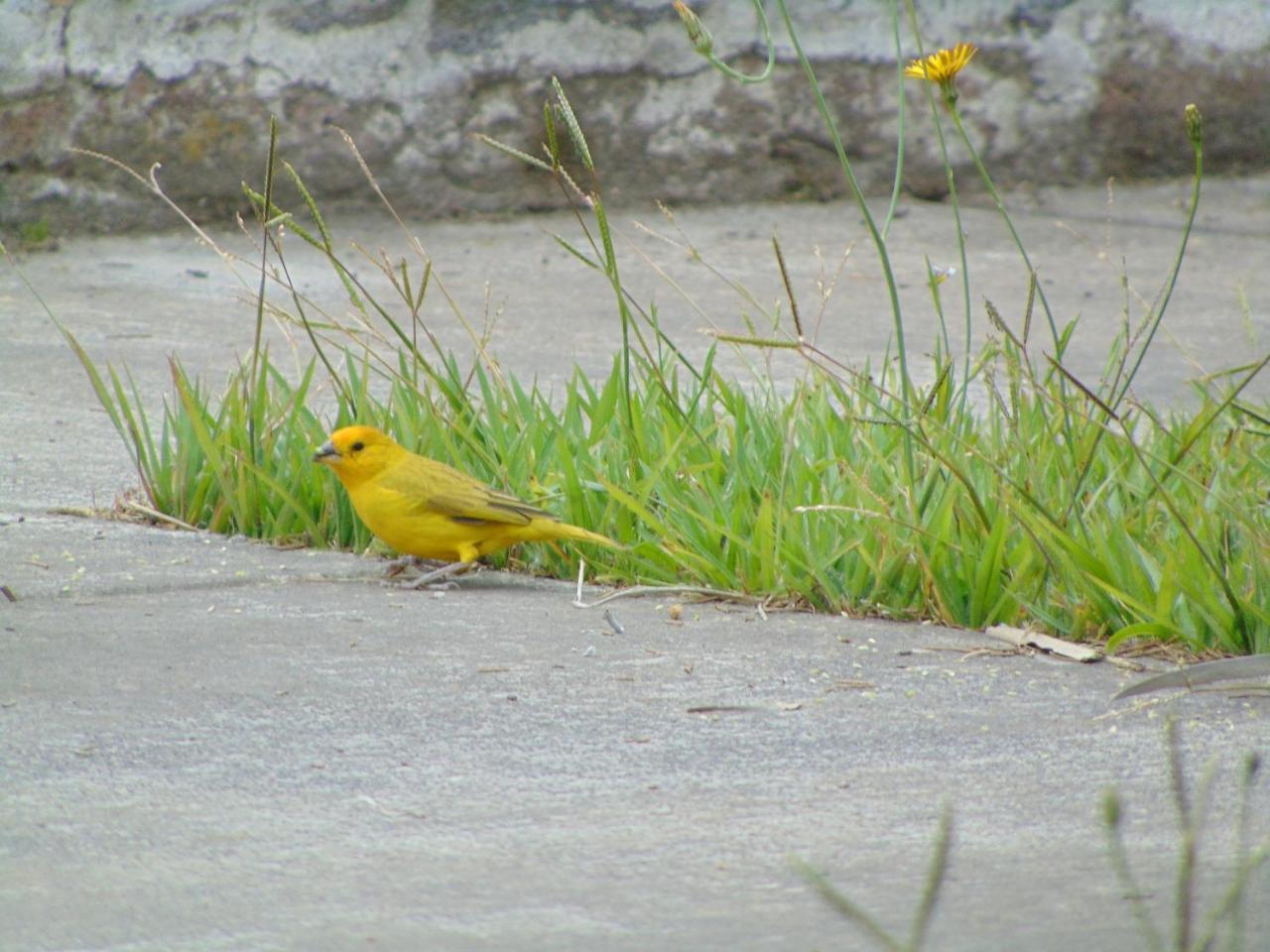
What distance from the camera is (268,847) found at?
187 cm

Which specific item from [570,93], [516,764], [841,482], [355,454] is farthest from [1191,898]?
[570,93]

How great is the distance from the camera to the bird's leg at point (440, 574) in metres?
3.08

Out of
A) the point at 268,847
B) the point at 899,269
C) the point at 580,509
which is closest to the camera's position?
the point at 268,847

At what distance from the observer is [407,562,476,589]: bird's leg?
308 centimetres

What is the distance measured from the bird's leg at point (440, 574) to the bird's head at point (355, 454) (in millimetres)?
206

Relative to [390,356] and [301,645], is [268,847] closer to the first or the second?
[301,645]

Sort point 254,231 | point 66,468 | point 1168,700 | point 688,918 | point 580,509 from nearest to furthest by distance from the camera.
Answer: point 688,918 < point 1168,700 < point 580,509 < point 66,468 < point 254,231

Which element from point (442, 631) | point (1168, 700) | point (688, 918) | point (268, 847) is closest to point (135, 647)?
point (442, 631)

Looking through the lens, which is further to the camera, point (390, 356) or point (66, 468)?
point (390, 356)

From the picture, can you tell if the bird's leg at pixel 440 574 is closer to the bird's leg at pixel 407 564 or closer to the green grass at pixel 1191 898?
the bird's leg at pixel 407 564

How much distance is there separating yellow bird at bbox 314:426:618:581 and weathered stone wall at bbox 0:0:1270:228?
360cm

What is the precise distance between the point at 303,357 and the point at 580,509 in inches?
81.4

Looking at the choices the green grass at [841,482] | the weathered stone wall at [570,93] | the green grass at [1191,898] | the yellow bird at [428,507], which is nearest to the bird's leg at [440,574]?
the yellow bird at [428,507]

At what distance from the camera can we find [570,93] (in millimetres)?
6832
